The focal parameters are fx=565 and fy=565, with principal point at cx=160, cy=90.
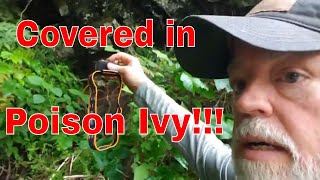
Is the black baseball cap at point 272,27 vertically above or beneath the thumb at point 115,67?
above

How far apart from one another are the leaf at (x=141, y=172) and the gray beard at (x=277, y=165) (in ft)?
2.39

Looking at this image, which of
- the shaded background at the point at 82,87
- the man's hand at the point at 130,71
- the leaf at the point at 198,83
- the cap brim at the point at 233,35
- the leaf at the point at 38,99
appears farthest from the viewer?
the leaf at the point at 38,99

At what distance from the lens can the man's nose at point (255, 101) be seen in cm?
94

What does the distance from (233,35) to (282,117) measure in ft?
0.52

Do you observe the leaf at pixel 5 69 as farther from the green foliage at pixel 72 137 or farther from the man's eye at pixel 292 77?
the man's eye at pixel 292 77

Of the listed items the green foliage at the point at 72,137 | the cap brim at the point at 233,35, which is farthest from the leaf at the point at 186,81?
the cap brim at the point at 233,35

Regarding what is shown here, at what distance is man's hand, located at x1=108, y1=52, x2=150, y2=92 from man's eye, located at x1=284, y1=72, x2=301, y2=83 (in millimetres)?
654

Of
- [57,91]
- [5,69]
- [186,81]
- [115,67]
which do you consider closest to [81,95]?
[57,91]

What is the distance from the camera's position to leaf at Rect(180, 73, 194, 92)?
1.87 metres

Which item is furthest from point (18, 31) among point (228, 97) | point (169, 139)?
point (169, 139)

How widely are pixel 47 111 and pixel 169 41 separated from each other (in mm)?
838

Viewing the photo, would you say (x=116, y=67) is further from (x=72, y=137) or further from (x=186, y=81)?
(x=72, y=137)

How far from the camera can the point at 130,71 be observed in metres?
1.56

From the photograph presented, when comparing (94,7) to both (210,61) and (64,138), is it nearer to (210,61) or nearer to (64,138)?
(64,138)
